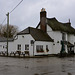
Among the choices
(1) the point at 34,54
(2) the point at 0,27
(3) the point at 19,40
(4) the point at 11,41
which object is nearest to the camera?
(1) the point at 34,54

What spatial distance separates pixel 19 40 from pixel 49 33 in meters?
7.73

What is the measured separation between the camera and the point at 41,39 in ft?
108

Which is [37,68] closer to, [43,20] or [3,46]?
[43,20]

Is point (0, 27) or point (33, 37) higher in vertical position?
point (0, 27)

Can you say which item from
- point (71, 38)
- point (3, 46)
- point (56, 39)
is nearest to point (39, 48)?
point (56, 39)

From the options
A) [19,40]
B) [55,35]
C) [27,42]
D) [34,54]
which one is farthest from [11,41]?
[55,35]

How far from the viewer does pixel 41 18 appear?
1499 inches

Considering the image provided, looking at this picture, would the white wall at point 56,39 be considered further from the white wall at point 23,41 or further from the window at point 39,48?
the white wall at point 23,41

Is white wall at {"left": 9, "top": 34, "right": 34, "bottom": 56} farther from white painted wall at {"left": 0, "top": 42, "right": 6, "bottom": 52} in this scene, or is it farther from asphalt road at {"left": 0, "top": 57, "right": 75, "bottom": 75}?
asphalt road at {"left": 0, "top": 57, "right": 75, "bottom": 75}

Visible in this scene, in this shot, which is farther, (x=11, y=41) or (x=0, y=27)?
(x=0, y=27)

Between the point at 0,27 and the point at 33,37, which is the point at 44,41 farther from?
the point at 0,27

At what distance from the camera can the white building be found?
32.2m

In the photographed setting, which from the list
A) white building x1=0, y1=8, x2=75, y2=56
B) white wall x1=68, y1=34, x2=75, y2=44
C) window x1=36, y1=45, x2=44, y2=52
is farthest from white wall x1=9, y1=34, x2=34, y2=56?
white wall x1=68, y1=34, x2=75, y2=44

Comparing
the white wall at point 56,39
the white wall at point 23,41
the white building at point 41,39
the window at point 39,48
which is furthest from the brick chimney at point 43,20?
the white wall at point 23,41
